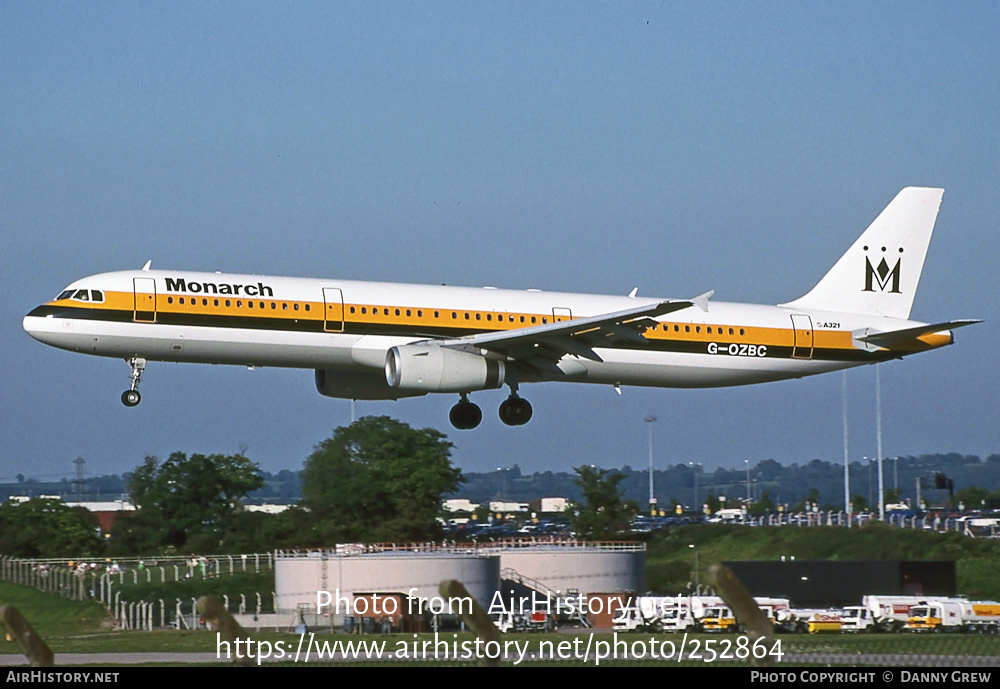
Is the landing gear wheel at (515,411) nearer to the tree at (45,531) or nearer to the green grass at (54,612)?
the green grass at (54,612)

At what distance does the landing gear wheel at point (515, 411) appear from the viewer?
4147 cm

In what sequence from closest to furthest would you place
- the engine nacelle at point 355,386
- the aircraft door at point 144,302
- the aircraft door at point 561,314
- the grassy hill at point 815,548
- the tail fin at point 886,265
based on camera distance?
the aircraft door at point 144,302 → the aircraft door at point 561,314 → the engine nacelle at point 355,386 → the grassy hill at point 815,548 → the tail fin at point 886,265

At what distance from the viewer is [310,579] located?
49.1 m

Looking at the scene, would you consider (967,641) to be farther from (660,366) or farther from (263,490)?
(263,490)

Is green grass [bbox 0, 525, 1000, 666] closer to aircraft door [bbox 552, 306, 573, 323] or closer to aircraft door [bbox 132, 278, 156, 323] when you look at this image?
aircraft door [bbox 132, 278, 156, 323]

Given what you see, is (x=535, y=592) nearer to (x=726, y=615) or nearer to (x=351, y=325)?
(x=726, y=615)

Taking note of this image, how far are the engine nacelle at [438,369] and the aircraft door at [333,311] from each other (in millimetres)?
1467

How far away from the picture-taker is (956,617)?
34406 mm

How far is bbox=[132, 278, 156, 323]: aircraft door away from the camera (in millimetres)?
35094

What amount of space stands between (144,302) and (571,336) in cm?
1068

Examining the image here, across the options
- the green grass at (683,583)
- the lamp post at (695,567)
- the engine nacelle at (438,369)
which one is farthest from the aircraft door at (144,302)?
the lamp post at (695,567)

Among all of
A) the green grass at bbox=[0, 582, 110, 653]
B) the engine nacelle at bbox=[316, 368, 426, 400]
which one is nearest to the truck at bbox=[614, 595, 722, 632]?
the engine nacelle at bbox=[316, 368, 426, 400]

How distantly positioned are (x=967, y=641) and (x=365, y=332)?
16.9 m

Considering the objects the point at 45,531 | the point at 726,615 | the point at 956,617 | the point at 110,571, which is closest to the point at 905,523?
the point at 726,615
